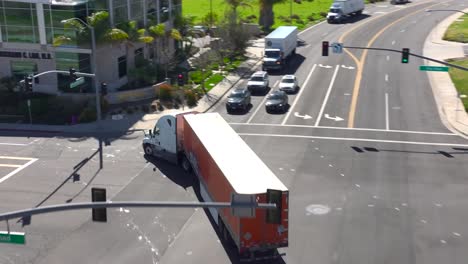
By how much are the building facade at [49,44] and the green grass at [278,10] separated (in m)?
43.5

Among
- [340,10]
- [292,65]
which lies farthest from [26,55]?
[340,10]

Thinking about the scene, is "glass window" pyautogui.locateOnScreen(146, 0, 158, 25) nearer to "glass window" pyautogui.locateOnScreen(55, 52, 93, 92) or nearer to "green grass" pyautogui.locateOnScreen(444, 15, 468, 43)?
"glass window" pyautogui.locateOnScreen(55, 52, 93, 92)

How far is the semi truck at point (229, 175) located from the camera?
79.1 feet

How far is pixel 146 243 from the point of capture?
2786 centimetres

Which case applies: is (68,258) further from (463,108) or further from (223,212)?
(463,108)

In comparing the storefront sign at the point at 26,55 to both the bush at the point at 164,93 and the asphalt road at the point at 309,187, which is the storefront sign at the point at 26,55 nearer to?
the bush at the point at 164,93

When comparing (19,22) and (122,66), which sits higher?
(19,22)

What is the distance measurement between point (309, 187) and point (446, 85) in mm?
31167

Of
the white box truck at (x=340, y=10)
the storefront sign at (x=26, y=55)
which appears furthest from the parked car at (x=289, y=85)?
the white box truck at (x=340, y=10)

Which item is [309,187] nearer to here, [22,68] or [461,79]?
[22,68]

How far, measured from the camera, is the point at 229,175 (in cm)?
2581

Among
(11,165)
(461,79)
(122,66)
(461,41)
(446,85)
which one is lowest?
(11,165)

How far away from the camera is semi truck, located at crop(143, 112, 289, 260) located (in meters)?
24.1

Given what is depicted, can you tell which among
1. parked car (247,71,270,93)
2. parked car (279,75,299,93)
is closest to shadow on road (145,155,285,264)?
parked car (247,71,270,93)
